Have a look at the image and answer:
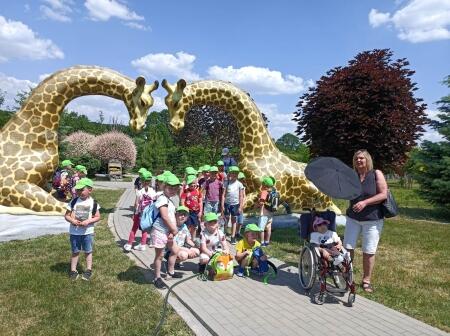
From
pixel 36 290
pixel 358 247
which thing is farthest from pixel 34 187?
pixel 358 247

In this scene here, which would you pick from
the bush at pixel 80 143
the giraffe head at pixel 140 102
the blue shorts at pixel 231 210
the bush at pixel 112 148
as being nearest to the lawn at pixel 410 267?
the blue shorts at pixel 231 210

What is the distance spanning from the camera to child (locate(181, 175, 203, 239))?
7.67 meters

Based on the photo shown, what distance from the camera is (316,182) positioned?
17.7 feet

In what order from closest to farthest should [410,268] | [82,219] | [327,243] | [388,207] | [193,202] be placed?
[327,243] < [388,207] < [82,219] < [410,268] < [193,202]

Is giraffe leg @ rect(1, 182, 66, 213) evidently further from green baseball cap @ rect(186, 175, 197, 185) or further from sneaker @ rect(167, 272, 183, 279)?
sneaker @ rect(167, 272, 183, 279)

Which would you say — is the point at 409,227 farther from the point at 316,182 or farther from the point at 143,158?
the point at 143,158

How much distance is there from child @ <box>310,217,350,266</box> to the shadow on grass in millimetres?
2419

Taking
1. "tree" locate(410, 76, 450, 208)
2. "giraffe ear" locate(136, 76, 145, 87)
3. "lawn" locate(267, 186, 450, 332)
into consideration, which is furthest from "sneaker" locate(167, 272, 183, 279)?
"tree" locate(410, 76, 450, 208)

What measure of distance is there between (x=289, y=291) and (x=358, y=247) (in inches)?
150

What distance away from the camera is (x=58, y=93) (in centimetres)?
903

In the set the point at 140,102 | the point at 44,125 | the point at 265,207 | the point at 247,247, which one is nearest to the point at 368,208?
the point at 247,247

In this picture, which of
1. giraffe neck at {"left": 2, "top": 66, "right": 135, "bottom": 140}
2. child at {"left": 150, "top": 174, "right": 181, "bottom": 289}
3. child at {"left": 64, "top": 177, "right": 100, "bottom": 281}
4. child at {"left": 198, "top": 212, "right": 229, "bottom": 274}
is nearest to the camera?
child at {"left": 150, "top": 174, "right": 181, "bottom": 289}

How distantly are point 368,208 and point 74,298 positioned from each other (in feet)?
13.4

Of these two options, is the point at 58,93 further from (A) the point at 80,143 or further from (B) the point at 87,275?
(A) the point at 80,143
